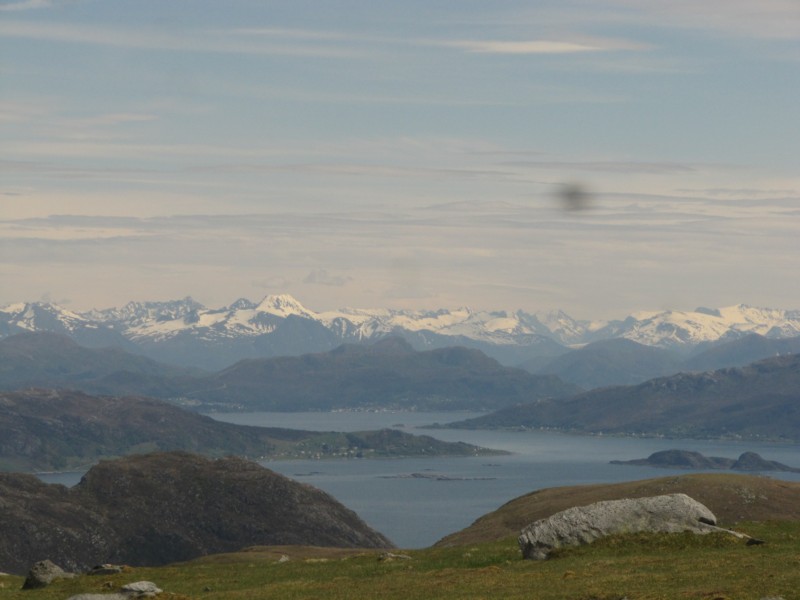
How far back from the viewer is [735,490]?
123625 mm

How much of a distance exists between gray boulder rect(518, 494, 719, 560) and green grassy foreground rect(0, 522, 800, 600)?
94 cm

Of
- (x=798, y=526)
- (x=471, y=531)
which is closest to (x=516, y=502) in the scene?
(x=471, y=531)

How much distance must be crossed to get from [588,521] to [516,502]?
2750 inches

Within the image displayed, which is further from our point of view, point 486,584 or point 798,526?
point 798,526

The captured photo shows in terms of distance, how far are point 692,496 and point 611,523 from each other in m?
62.4

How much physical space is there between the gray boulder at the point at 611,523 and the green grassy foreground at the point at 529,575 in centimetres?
94

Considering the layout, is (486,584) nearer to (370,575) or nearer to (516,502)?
(370,575)

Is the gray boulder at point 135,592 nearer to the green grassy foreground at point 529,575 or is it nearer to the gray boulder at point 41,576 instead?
the green grassy foreground at point 529,575

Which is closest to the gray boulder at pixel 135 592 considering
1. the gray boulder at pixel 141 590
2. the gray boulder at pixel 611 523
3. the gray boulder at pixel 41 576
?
the gray boulder at pixel 141 590

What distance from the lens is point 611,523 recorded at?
2566 inches

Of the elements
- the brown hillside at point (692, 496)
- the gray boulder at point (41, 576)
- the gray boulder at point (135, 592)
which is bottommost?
the gray boulder at point (41, 576)

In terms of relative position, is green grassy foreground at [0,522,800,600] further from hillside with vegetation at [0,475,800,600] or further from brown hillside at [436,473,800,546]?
brown hillside at [436,473,800,546]

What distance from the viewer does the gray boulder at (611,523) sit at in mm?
64562

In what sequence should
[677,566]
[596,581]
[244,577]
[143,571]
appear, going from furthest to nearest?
[143,571], [244,577], [677,566], [596,581]
